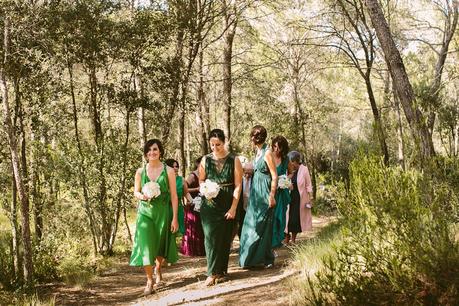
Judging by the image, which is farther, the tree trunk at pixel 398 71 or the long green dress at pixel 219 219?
the tree trunk at pixel 398 71

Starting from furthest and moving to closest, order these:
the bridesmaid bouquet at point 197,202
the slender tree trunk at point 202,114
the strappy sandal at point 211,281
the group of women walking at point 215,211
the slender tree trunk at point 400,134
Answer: the slender tree trunk at point 202,114 < the bridesmaid bouquet at point 197,202 < the group of women walking at point 215,211 < the strappy sandal at point 211,281 < the slender tree trunk at point 400,134

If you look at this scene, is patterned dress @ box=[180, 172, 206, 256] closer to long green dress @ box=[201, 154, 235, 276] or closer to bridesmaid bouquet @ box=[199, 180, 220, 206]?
long green dress @ box=[201, 154, 235, 276]

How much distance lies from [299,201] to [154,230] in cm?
378

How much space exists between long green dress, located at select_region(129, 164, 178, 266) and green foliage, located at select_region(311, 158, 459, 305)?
2.86 metres

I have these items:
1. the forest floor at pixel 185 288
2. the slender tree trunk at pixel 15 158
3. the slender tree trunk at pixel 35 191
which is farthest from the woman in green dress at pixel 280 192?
the slender tree trunk at pixel 35 191

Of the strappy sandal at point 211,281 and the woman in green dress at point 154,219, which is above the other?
the woman in green dress at point 154,219

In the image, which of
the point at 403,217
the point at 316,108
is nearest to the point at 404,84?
the point at 403,217

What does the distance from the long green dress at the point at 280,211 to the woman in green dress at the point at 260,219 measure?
679 mm

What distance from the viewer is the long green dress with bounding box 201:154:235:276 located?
6586 mm

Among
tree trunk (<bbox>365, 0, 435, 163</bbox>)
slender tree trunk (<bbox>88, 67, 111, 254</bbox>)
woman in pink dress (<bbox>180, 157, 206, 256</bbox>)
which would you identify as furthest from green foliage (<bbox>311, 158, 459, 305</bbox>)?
slender tree trunk (<bbox>88, 67, 111, 254</bbox>)

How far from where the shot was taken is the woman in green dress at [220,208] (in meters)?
6.58

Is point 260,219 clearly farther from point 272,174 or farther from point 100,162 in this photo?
point 100,162

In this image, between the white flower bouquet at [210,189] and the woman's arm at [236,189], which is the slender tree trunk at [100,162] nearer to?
the white flower bouquet at [210,189]

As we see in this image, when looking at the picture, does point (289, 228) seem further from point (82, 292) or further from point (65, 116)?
point (65, 116)
